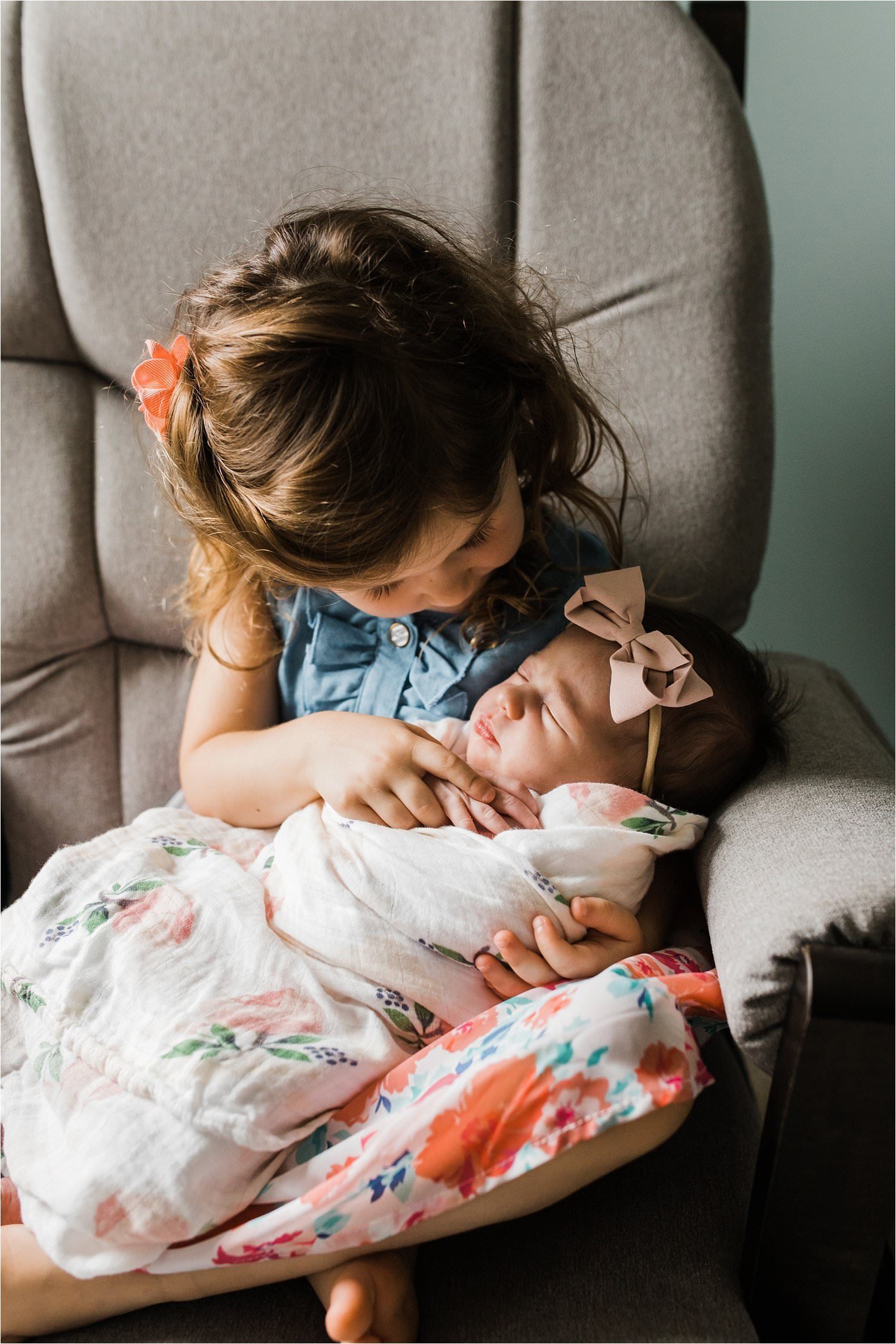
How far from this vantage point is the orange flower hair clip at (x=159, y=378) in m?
0.80

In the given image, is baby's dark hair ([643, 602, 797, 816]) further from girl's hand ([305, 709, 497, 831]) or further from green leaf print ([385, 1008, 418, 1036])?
green leaf print ([385, 1008, 418, 1036])

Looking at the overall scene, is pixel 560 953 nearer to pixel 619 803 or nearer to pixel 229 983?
pixel 619 803

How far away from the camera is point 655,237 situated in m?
1.05

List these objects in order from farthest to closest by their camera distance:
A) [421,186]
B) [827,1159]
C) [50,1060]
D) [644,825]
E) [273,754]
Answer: [421,186] < [273,754] < [644,825] < [50,1060] < [827,1159]

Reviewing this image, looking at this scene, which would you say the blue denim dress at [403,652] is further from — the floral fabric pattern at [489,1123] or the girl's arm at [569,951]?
the floral fabric pattern at [489,1123]

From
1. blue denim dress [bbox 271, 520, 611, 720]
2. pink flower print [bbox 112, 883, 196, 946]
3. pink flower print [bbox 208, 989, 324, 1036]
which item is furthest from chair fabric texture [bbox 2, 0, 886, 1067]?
pink flower print [bbox 208, 989, 324, 1036]

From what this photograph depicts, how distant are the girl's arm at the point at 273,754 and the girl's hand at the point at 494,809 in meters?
0.01

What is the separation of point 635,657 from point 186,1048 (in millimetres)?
479

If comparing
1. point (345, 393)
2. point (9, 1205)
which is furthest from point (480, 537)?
point (9, 1205)

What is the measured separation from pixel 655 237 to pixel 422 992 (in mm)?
819

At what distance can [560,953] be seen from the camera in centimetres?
77

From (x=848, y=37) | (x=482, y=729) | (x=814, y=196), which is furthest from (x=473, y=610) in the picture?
(x=848, y=37)

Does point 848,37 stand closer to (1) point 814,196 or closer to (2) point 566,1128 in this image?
(1) point 814,196

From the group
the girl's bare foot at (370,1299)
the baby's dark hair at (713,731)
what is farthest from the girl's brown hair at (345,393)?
the girl's bare foot at (370,1299)
